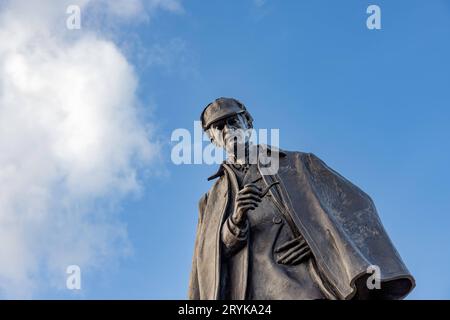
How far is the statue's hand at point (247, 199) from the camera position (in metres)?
10.6

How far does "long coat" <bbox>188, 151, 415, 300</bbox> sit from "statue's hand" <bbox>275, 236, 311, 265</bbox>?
0.45 feet

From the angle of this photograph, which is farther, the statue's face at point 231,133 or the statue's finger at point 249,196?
the statue's face at point 231,133

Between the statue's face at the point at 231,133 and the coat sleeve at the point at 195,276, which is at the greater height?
the statue's face at the point at 231,133

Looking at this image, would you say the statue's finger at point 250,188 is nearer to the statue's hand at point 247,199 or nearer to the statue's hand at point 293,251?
the statue's hand at point 247,199

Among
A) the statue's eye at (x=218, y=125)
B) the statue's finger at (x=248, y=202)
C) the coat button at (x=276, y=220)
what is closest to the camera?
the statue's finger at (x=248, y=202)

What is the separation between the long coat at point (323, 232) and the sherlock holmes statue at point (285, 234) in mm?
11

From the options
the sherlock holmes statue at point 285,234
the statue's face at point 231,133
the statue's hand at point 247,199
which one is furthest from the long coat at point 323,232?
the statue's hand at point 247,199

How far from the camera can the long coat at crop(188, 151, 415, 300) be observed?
10.1m

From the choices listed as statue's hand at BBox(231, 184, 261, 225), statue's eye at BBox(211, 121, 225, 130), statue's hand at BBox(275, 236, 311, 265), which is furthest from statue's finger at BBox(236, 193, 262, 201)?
statue's eye at BBox(211, 121, 225, 130)

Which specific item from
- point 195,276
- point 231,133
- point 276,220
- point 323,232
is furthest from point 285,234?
point 231,133

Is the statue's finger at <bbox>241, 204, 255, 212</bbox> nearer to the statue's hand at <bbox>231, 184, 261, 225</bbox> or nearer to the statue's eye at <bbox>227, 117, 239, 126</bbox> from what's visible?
the statue's hand at <bbox>231, 184, 261, 225</bbox>
